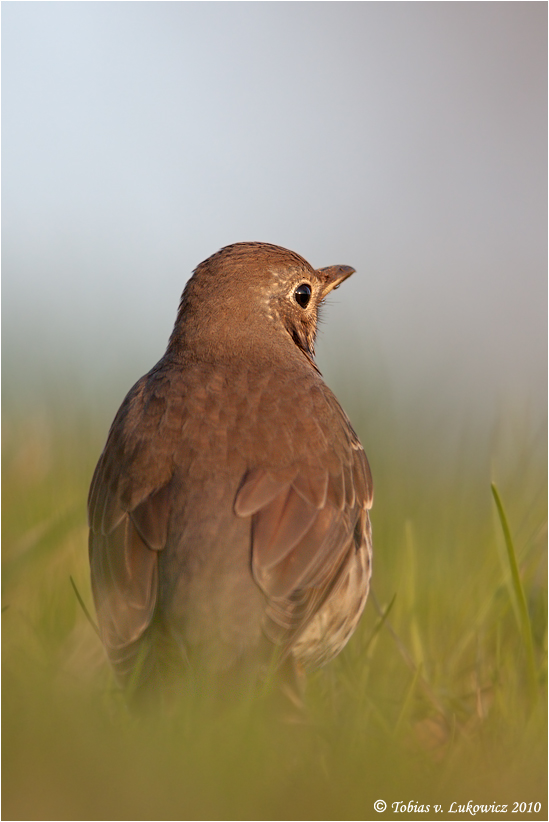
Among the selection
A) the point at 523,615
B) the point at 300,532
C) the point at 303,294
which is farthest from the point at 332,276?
the point at 523,615

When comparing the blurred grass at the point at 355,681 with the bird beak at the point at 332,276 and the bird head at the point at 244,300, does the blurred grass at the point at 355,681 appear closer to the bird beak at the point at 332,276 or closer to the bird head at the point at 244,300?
the bird beak at the point at 332,276

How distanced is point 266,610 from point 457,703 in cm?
95

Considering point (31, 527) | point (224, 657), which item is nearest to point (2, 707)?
point (224, 657)

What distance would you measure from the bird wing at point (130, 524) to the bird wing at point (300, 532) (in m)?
0.35

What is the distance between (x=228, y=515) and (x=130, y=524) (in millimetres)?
413

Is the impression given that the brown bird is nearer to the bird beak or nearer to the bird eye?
the bird eye

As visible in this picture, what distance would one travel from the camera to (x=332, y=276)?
4789 mm

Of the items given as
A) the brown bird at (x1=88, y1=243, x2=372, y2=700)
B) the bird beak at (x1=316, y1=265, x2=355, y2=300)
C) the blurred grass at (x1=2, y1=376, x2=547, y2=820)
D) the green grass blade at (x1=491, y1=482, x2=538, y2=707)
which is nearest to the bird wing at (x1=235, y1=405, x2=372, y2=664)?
the brown bird at (x1=88, y1=243, x2=372, y2=700)

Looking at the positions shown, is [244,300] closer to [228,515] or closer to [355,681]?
[228,515]

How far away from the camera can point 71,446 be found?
5469 millimetres

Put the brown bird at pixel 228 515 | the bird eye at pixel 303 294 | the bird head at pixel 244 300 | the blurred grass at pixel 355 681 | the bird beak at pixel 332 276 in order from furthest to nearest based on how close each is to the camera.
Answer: the bird beak at pixel 332 276 < the bird eye at pixel 303 294 < the bird head at pixel 244 300 < the brown bird at pixel 228 515 < the blurred grass at pixel 355 681

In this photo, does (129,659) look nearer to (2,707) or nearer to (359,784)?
(2,707)

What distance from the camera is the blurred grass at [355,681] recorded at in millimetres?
2570

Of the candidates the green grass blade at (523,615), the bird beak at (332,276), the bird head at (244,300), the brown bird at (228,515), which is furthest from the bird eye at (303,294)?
the green grass blade at (523,615)
